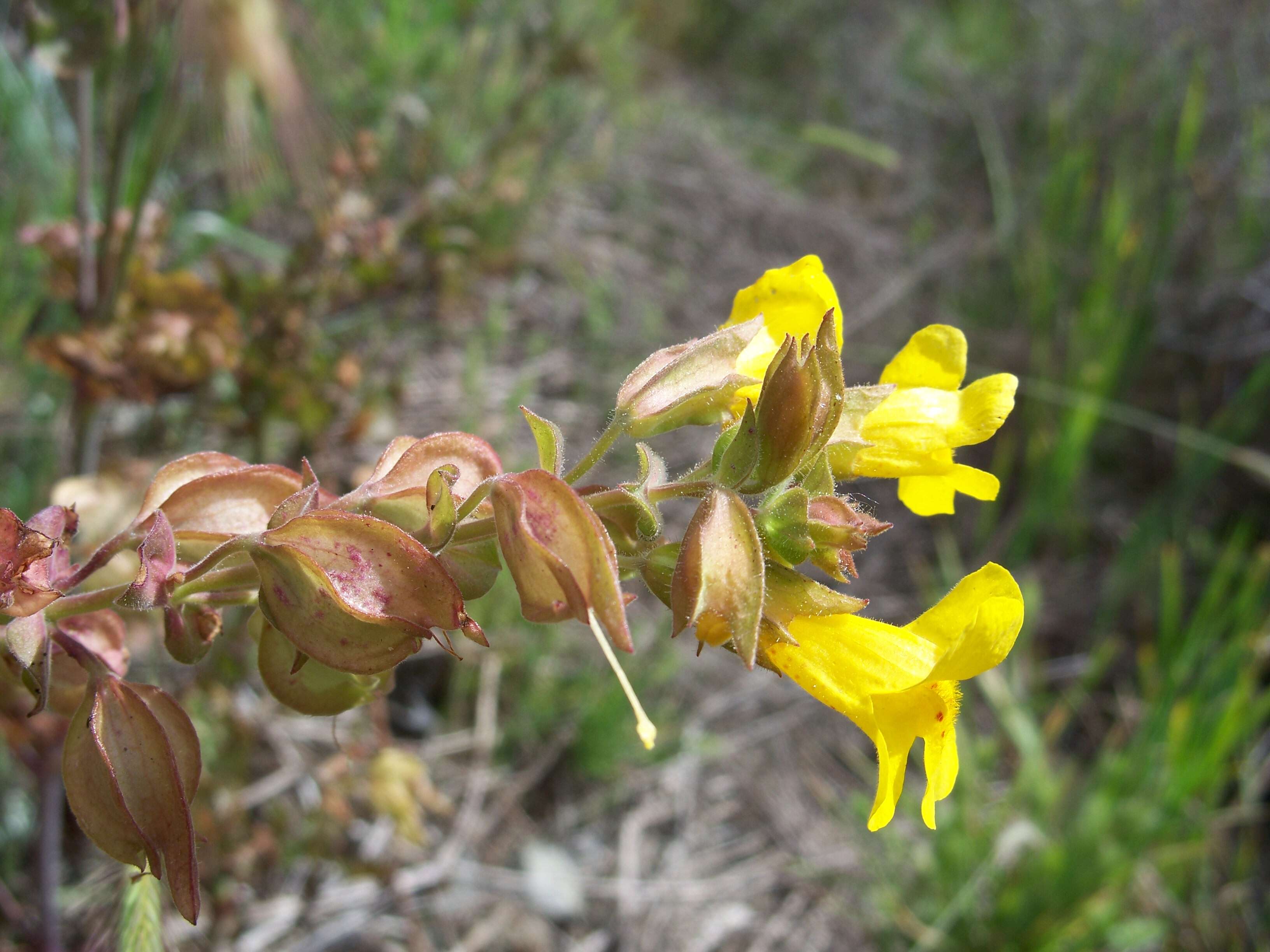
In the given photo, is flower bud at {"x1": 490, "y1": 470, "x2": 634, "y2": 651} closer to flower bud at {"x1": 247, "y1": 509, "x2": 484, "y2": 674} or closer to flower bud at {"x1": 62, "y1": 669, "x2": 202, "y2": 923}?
flower bud at {"x1": 247, "y1": 509, "x2": 484, "y2": 674}

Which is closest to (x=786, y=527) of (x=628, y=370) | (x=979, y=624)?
(x=979, y=624)

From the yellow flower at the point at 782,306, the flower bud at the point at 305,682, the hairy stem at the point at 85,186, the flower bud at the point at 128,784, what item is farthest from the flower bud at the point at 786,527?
the hairy stem at the point at 85,186

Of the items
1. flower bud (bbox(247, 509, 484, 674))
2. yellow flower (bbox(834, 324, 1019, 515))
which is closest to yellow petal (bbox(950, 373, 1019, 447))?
yellow flower (bbox(834, 324, 1019, 515))

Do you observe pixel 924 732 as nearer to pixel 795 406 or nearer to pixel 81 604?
pixel 795 406

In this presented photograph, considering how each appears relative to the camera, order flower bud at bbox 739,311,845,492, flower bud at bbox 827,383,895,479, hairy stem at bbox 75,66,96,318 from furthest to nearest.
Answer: hairy stem at bbox 75,66,96,318 → flower bud at bbox 827,383,895,479 → flower bud at bbox 739,311,845,492

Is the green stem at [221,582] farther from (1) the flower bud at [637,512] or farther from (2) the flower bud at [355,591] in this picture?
(1) the flower bud at [637,512]

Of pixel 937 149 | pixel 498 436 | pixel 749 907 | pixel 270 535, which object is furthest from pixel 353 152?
pixel 937 149
